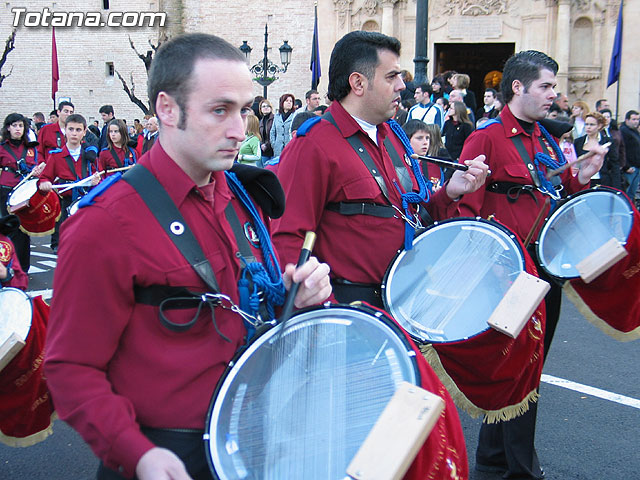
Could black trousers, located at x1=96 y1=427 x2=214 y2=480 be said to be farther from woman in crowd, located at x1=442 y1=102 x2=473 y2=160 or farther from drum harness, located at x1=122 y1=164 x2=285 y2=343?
woman in crowd, located at x1=442 y1=102 x2=473 y2=160

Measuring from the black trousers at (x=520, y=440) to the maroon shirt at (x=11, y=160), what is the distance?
867cm

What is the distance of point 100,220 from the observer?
1745mm

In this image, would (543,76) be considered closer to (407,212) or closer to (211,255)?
(407,212)

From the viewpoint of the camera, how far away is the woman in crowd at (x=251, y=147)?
35.8ft

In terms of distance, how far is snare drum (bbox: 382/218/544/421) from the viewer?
2826 millimetres

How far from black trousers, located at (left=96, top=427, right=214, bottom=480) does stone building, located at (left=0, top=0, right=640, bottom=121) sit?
2406cm

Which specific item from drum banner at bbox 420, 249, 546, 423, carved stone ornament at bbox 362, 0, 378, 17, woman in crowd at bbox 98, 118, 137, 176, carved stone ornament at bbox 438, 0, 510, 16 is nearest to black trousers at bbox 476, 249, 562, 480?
drum banner at bbox 420, 249, 546, 423

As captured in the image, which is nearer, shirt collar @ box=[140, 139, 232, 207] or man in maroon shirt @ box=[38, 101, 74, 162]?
shirt collar @ box=[140, 139, 232, 207]

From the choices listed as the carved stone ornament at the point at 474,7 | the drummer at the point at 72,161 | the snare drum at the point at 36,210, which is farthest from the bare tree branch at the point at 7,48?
the snare drum at the point at 36,210

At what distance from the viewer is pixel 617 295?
12.3ft

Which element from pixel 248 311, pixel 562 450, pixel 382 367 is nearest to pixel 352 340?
pixel 382 367

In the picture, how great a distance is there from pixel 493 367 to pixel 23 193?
6066 mm

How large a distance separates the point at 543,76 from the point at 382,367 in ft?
8.72

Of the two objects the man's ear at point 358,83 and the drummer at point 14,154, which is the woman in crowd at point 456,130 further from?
the man's ear at point 358,83
